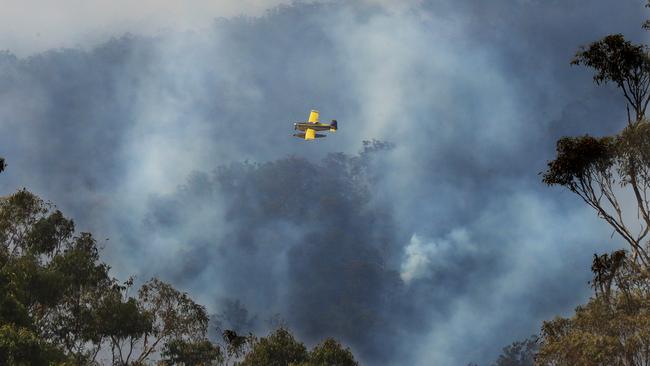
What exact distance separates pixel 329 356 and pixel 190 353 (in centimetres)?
1474

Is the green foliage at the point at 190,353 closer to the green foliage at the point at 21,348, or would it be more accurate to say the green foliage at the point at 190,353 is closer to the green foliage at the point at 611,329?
the green foliage at the point at 21,348

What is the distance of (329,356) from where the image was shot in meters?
49.5

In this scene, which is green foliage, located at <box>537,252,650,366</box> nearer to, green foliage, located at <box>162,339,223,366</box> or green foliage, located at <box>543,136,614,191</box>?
green foliage, located at <box>543,136,614,191</box>

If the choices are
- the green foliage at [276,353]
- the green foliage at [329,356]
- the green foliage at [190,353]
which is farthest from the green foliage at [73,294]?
the green foliage at [329,356]

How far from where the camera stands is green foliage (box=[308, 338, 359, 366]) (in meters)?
49.5

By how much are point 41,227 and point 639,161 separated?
137ft

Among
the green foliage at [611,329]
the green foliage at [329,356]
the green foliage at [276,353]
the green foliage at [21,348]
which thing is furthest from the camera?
the green foliage at [276,353]

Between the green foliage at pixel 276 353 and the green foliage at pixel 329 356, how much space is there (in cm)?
138

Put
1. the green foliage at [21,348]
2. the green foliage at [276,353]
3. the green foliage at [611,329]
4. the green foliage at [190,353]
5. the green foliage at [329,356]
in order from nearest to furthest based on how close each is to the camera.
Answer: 1. the green foliage at [611,329]
2. the green foliage at [21,348]
3. the green foliage at [329,356]
4. the green foliage at [276,353]
5. the green foliage at [190,353]

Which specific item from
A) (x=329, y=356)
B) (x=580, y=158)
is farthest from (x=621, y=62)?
(x=329, y=356)

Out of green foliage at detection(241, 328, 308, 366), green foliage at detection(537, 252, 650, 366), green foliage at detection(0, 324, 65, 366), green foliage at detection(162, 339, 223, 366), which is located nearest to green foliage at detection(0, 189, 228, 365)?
green foliage at detection(162, 339, 223, 366)

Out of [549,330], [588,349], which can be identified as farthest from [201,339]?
[588,349]

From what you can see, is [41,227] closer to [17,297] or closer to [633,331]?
[17,297]

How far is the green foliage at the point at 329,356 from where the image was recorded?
4947cm
